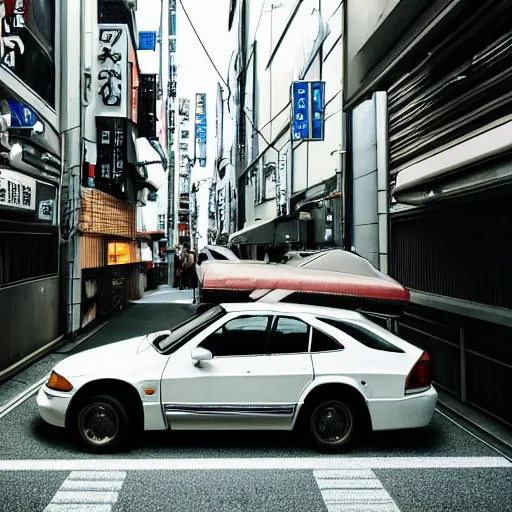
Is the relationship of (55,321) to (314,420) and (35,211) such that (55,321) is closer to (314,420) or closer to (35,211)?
(35,211)

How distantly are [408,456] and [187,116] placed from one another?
7983cm

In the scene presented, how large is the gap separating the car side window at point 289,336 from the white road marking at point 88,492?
185cm

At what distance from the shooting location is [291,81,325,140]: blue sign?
16.0 meters

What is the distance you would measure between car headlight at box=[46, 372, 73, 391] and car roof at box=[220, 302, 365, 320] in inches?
67.5

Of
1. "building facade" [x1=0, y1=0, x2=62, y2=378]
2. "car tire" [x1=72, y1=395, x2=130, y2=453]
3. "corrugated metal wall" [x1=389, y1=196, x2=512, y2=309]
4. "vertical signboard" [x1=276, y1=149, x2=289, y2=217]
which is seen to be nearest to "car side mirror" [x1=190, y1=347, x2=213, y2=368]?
"car tire" [x1=72, y1=395, x2=130, y2=453]

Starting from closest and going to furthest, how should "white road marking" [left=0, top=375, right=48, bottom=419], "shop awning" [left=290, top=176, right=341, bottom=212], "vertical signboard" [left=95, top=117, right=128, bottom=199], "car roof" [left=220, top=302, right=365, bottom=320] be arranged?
"car roof" [left=220, top=302, right=365, bottom=320]
"white road marking" [left=0, top=375, right=48, bottom=419]
"shop awning" [left=290, top=176, right=341, bottom=212]
"vertical signboard" [left=95, top=117, right=128, bottom=199]

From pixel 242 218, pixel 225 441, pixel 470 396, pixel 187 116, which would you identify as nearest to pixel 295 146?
pixel 470 396

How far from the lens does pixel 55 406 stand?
5.61m

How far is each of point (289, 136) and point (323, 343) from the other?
16656 millimetres

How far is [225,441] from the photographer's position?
19.9 feet

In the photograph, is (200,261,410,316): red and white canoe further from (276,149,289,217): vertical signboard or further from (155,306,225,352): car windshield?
(276,149,289,217): vertical signboard

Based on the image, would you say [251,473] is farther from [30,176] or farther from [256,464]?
[30,176]

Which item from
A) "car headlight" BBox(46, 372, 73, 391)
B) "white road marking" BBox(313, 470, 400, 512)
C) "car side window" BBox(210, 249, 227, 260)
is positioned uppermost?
"car side window" BBox(210, 249, 227, 260)

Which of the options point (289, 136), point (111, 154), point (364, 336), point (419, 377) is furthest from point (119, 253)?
point (419, 377)
